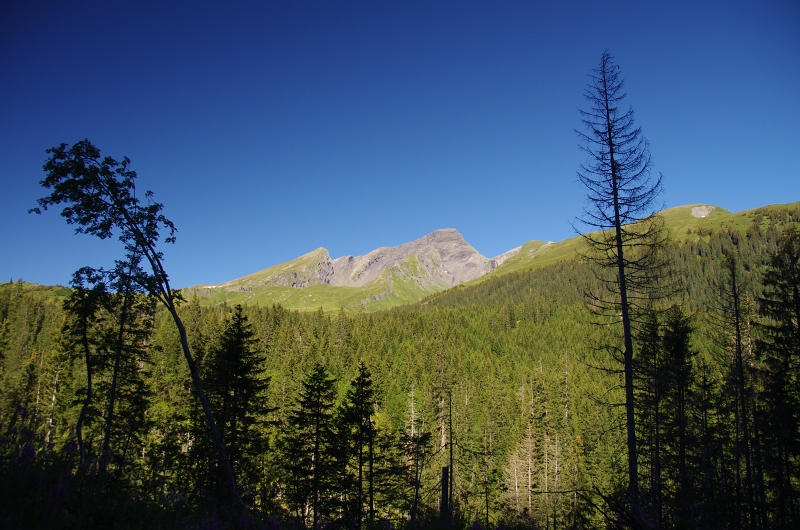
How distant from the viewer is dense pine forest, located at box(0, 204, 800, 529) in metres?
7.38

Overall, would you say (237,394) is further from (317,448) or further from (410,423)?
(410,423)

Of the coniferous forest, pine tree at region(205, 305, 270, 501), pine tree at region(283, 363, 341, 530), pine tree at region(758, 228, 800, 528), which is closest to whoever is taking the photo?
the coniferous forest

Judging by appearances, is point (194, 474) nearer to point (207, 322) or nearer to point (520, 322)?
point (207, 322)

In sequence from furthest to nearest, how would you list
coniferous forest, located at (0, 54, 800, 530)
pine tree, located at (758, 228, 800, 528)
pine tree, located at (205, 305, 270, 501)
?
pine tree, located at (205, 305, 270, 501) < pine tree, located at (758, 228, 800, 528) < coniferous forest, located at (0, 54, 800, 530)

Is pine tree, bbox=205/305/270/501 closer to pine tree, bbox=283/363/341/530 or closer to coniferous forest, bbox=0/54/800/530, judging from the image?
coniferous forest, bbox=0/54/800/530

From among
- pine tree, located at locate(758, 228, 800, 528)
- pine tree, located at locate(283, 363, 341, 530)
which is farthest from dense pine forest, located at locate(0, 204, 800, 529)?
pine tree, located at locate(283, 363, 341, 530)

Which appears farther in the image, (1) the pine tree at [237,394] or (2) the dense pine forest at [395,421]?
(1) the pine tree at [237,394]

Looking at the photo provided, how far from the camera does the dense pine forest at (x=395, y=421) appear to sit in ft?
24.2

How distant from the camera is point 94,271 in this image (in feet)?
50.6

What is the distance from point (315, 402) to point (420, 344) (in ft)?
283

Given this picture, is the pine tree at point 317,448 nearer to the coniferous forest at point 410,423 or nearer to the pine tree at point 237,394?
the coniferous forest at point 410,423

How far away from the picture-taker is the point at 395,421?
70.1m

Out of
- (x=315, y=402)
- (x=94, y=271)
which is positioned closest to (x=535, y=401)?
(x=315, y=402)

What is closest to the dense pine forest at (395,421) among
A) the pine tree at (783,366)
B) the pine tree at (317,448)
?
the pine tree at (783,366)
